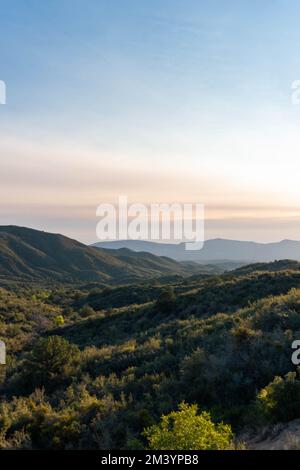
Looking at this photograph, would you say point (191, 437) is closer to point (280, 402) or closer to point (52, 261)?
point (280, 402)

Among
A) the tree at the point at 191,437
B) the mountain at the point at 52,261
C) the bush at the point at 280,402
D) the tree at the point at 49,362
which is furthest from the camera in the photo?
the mountain at the point at 52,261

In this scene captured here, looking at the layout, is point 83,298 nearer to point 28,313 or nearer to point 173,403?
point 28,313

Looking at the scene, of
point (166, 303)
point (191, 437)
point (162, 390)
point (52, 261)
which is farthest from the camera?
point (52, 261)

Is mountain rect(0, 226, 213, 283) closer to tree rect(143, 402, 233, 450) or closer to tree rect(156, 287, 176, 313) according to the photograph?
tree rect(156, 287, 176, 313)

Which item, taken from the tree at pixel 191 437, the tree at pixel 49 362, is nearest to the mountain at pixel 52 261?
the tree at pixel 49 362

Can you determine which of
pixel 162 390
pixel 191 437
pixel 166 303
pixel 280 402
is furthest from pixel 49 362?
pixel 166 303

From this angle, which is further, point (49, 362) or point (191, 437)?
point (49, 362)

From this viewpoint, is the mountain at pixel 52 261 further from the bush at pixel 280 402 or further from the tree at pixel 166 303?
the bush at pixel 280 402

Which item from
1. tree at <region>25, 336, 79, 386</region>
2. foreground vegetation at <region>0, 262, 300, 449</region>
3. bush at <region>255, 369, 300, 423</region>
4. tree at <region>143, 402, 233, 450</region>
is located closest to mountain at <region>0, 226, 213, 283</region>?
tree at <region>25, 336, 79, 386</region>
